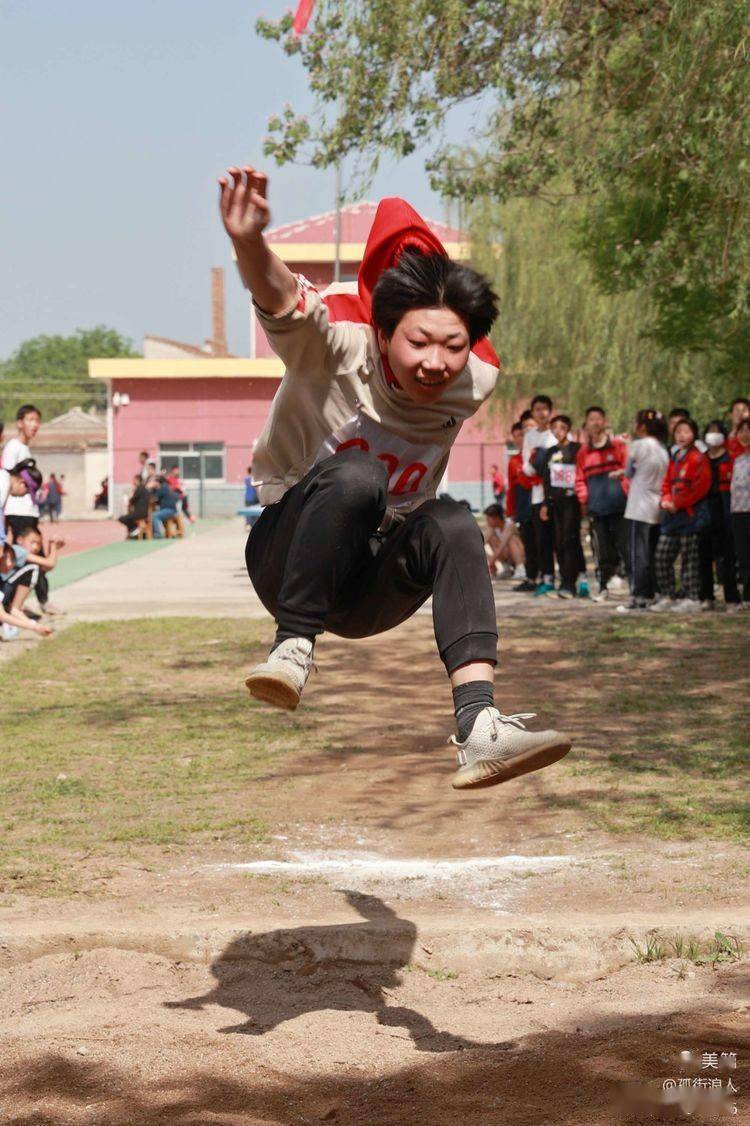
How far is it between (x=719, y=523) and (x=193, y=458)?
3819 centimetres

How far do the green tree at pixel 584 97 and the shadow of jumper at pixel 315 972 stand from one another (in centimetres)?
601

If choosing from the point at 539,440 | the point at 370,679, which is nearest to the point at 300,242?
the point at 539,440

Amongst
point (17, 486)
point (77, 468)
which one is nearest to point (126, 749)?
point (17, 486)

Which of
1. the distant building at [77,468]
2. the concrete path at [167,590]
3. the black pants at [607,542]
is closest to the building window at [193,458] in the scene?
the distant building at [77,468]

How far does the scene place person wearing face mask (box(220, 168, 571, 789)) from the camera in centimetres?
409

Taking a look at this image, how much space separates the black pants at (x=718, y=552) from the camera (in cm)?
1421

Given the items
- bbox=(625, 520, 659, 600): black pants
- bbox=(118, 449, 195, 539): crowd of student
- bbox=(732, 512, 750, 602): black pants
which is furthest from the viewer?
bbox=(118, 449, 195, 539): crowd of student

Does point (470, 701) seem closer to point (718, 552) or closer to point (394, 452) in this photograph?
point (394, 452)

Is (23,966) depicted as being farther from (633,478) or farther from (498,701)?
(633,478)

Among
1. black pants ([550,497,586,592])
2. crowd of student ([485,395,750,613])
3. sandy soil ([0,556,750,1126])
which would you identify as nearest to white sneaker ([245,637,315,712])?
sandy soil ([0,556,750,1126])

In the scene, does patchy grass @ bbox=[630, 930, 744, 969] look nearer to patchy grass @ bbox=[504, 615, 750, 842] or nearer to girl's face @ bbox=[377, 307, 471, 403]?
patchy grass @ bbox=[504, 615, 750, 842]

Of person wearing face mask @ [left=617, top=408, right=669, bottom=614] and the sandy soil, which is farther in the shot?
person wearing face mask @ [left=617, top=408, right=669, bottom=614]

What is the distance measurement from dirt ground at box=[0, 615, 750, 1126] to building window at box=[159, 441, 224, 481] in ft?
144

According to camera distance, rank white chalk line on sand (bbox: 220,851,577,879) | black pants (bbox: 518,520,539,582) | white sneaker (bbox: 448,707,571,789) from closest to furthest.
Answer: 1. white sneaker (bbox: 448,707,571,789)
2. white chalk line on sand (bbox: 220,851,577,879)
3. black pants (bbox: 518,520,539,582)
